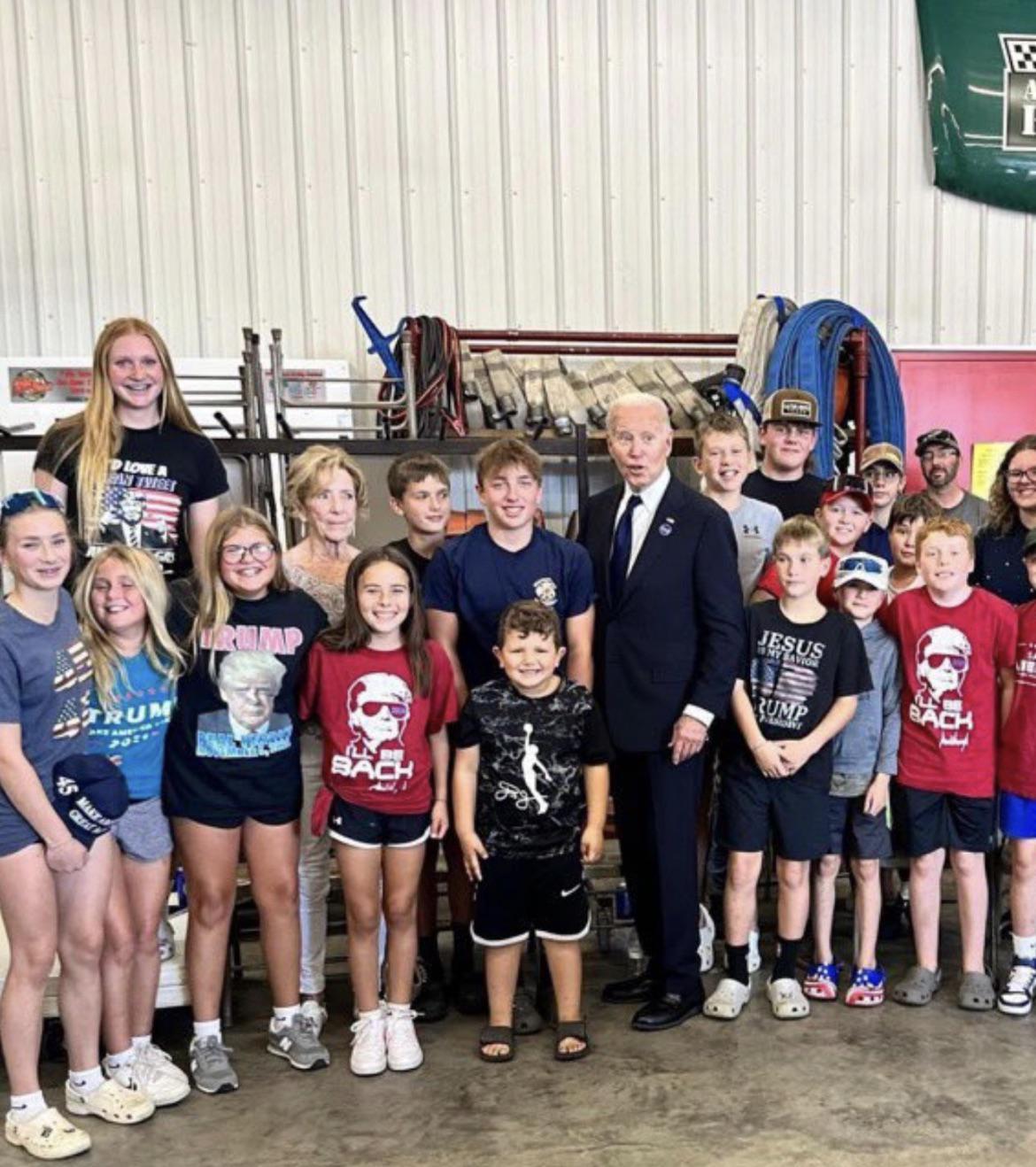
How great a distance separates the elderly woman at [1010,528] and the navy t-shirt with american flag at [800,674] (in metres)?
0.68

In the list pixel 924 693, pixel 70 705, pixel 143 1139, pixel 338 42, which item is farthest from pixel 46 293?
pixel 924 693

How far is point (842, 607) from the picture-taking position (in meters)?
2.99

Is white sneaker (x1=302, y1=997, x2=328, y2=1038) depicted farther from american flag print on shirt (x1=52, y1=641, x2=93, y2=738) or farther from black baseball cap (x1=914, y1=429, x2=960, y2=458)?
black baseball cap (x1=914, y1=429, x2=960, y2=458)

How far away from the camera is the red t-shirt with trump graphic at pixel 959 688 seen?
291 cm

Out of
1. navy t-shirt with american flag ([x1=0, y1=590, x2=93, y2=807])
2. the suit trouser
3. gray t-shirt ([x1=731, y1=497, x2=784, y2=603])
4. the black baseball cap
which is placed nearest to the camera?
navy t-shirt with american flag ([x1=0, y1=590, x2=93, y2=807])

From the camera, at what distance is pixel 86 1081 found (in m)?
2.45

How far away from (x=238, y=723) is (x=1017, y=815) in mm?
2190

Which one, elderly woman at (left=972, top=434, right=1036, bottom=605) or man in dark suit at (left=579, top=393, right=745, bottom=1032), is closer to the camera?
man in dark suit at (left=579, top=393, right=745, bottom=1032)

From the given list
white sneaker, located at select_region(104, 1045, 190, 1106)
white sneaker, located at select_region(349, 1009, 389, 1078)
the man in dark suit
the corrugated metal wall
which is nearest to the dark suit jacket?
the man in dark suit

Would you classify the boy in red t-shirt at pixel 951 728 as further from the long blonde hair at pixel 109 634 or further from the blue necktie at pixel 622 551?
the long blonde hair at pixel 109 634

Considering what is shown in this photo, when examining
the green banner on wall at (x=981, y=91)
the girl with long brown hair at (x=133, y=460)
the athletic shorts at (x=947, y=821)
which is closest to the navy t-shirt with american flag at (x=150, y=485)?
the girl with long brown hair at (x=133, y=460)

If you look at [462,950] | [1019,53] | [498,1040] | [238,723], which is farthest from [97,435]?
[1019,53]

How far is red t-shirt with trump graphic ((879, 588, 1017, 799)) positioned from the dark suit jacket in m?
0.58

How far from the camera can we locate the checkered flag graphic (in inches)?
216
